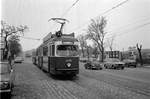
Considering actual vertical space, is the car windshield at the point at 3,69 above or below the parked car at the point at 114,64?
above

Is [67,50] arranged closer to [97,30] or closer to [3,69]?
[3,69]

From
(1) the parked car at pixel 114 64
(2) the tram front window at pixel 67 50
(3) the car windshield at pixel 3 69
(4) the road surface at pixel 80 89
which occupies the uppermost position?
(2) the tram front window at pixel 67 50

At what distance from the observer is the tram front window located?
52.4ft

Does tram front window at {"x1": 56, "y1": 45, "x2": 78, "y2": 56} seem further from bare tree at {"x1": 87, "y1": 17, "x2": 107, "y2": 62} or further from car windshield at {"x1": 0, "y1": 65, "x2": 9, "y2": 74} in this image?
bare tree at {"x1": 87, "y1": 17, "x2": 107, "y2": 62}

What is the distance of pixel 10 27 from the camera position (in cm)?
4578

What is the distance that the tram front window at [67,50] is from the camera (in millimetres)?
15978

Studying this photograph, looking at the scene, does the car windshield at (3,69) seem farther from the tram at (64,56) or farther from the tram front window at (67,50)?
the tram front window at (67,50)

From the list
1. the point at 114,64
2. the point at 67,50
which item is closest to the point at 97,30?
the point at 114,64

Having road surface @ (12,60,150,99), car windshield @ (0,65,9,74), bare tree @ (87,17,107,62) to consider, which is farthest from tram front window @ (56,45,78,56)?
bare tree @ (87,17,107,62)

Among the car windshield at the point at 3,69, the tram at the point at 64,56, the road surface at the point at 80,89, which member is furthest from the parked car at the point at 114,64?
the car windshield at the point at 3,69

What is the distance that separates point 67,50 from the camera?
1617 centimetres

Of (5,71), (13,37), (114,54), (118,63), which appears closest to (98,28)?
(114,54)

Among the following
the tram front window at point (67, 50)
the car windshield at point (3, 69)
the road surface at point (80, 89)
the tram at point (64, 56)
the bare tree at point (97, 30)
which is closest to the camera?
the road surface at point (80, 89)

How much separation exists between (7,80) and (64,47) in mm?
7829
